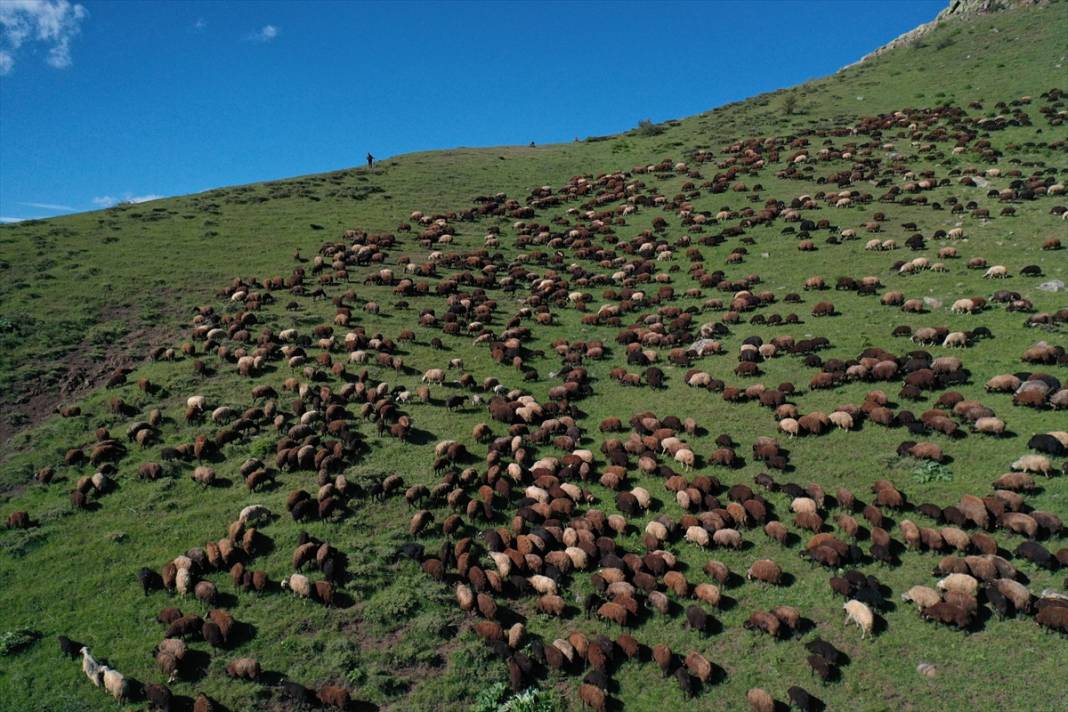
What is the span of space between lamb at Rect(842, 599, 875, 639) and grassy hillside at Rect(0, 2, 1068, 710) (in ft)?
0.65

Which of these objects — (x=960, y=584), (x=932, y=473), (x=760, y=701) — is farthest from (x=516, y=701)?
(x=932, y=473)

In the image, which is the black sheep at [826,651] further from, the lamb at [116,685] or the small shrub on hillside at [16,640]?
the small shrub on hillside at [16,640]

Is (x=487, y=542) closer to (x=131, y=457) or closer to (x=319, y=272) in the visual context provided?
(x=131, y=457)

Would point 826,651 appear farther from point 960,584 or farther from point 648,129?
point 648,129

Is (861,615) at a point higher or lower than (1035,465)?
lower

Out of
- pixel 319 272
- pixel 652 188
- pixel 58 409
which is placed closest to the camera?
pixel 58 409

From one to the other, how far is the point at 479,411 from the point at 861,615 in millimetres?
14161

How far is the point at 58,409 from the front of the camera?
24156 millimetres


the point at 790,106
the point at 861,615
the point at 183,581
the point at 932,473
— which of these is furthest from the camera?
the point at 790,106

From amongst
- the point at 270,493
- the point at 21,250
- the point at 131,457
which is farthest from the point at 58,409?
the point at 21,250

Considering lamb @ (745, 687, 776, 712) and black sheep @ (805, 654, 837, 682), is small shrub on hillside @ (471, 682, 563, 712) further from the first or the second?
black sheep @ (805, 654, 837, 682)

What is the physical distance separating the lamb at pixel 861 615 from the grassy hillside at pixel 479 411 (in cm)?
20

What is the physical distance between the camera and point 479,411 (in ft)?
77.6

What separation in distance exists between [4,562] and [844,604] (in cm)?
2137
